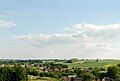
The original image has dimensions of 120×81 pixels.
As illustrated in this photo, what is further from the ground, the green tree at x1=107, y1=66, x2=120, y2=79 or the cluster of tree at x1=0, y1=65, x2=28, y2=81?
the cluster of tree at x1=0, y1=65, x2=28, y2=81

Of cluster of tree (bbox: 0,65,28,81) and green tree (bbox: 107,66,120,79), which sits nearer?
cluster of tree (bbox: 0,65,28,81)

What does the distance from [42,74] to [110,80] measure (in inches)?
1384

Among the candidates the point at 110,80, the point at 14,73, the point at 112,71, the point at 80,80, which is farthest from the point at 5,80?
the point at 112,71

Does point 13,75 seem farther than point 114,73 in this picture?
No

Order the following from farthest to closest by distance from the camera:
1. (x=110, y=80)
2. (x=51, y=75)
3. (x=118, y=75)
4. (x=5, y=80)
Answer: (x=51, y=75) < (x=118, y=75) < (x=110, y=80) < (x=5, y=80)

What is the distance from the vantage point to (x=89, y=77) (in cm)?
9562

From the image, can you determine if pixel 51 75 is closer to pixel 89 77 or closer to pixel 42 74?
pixel 42 74

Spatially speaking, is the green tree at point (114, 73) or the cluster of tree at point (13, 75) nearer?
the cluster of tree at point (13, 75)

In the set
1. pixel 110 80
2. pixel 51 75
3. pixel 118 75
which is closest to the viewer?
pixel 110 80

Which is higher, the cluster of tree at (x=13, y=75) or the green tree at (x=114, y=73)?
the cluster of tree at (x=13, y=75)

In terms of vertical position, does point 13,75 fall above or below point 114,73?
above

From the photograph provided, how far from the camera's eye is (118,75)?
104 m

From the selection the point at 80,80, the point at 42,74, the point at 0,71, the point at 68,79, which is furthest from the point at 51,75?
the point at 0,71

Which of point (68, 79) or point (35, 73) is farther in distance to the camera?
point (35, 73)
